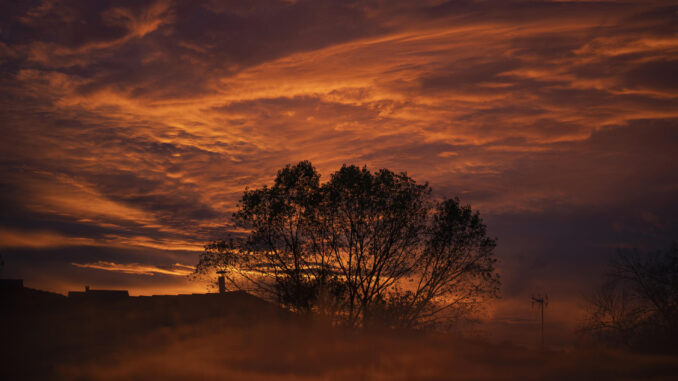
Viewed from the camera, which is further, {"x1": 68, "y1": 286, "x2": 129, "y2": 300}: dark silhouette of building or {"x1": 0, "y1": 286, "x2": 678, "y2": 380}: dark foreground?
{"x1": 68, "y1": 286, "x2": 129, "y2": 300}: dark silhouette of building

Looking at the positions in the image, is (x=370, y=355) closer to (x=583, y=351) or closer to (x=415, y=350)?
(x=415, y=350)

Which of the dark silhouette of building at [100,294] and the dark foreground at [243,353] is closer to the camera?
the dark foreground at [243,353]

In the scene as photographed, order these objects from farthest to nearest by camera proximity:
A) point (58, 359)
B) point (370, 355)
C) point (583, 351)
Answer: point (583, 351), point (370, 355), point (58, 359)

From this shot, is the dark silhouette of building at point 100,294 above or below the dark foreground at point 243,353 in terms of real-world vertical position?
above

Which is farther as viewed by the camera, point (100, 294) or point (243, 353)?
point (100, 294)

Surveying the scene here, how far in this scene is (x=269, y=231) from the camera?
34.2 meters

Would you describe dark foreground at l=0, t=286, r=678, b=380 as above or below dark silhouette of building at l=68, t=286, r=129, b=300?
below

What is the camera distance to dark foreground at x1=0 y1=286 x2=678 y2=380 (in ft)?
96.0

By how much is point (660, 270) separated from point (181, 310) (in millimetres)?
31881

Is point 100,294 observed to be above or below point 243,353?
above

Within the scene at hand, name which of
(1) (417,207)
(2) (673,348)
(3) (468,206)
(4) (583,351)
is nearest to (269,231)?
(1) (417,207)

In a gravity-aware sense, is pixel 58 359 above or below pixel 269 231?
below

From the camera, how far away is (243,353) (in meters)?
33.3

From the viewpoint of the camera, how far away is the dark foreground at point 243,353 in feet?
96.0
